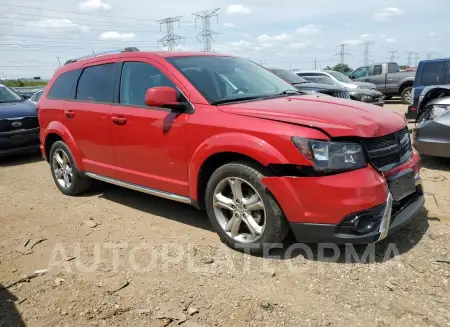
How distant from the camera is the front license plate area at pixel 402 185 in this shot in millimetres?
3153

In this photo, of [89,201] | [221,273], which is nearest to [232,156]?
[221,273]

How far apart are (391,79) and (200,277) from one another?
16322 millimetres

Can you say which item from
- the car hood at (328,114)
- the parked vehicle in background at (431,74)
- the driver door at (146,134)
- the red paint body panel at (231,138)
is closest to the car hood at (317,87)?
the parked vehicle in background at (431,74)

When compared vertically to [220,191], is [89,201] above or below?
below

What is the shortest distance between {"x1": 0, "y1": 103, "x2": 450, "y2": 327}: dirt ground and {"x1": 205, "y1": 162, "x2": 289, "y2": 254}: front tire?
0.52ft

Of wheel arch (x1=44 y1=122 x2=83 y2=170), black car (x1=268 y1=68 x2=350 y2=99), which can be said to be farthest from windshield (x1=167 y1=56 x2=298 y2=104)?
black car (x1=268 y1=68 x2=350 y2=99)

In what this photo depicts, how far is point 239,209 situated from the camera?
3424 mm

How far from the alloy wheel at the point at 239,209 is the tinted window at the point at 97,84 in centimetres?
187

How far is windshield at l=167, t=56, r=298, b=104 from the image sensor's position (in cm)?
381

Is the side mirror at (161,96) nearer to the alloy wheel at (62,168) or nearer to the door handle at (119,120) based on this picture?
the door handle at (119,120)

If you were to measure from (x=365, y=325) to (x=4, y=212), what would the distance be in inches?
173

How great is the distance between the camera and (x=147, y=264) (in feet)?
11.2

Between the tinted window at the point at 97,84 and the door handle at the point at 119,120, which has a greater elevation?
the tinted window at the point at 97,84

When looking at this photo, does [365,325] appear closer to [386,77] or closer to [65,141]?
[65,141]
